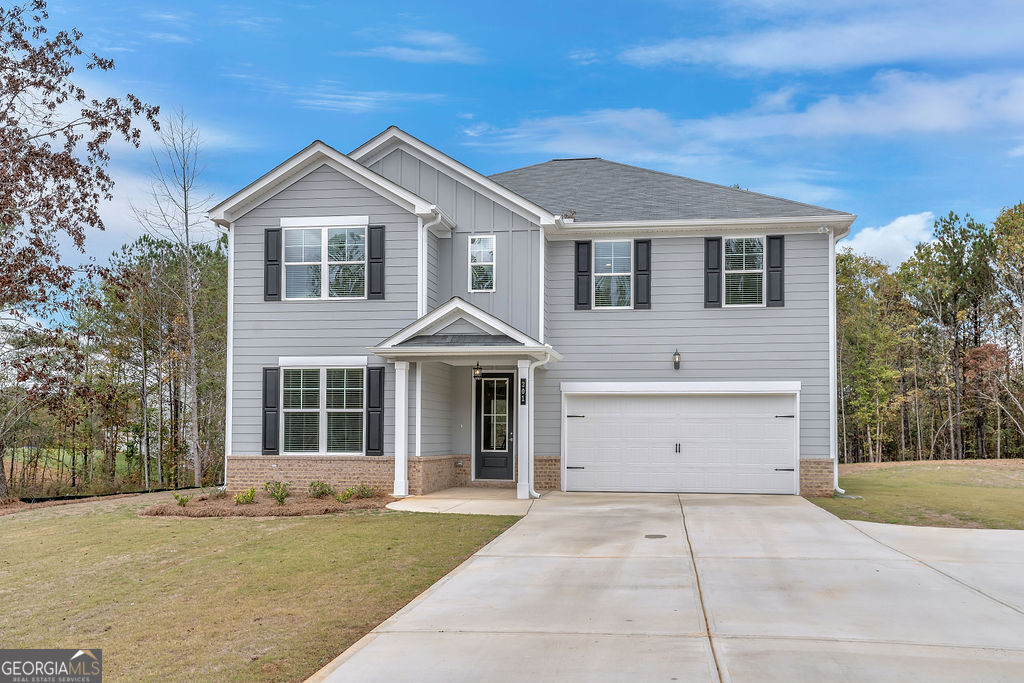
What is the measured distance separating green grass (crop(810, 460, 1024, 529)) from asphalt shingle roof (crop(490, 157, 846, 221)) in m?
5.38

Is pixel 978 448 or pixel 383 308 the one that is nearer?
pixel 383 308

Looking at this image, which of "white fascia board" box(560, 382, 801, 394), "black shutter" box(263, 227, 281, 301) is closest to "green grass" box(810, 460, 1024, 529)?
"white fascia board" box(560, 382, 801, 394)

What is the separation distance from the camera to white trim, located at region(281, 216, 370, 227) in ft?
53.1

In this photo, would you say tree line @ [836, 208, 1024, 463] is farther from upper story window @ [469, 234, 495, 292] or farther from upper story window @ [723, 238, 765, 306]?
upper story window @ [469, 234, 495, 292]

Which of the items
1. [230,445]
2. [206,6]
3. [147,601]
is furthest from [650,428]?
[206,6]

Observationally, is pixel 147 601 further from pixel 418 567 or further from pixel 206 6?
pixel 206 6

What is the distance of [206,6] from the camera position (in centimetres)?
1705

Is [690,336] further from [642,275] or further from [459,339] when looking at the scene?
[459,339]

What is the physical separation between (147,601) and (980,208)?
2866 cm

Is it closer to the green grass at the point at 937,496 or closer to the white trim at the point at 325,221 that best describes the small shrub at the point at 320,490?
the white trim at the point at 325,221

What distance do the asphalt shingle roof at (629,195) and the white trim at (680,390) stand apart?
10.5ft

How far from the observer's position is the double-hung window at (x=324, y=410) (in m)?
15.9

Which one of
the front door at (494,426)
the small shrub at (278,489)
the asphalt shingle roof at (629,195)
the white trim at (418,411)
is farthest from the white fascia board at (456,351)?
the asphalt shingle roof at (629,195)

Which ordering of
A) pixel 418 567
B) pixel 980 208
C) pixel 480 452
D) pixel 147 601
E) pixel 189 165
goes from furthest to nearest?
pixel 980 208
pixel 189 165
pixel 480 452
pixel 418 567
pixel 147 601
